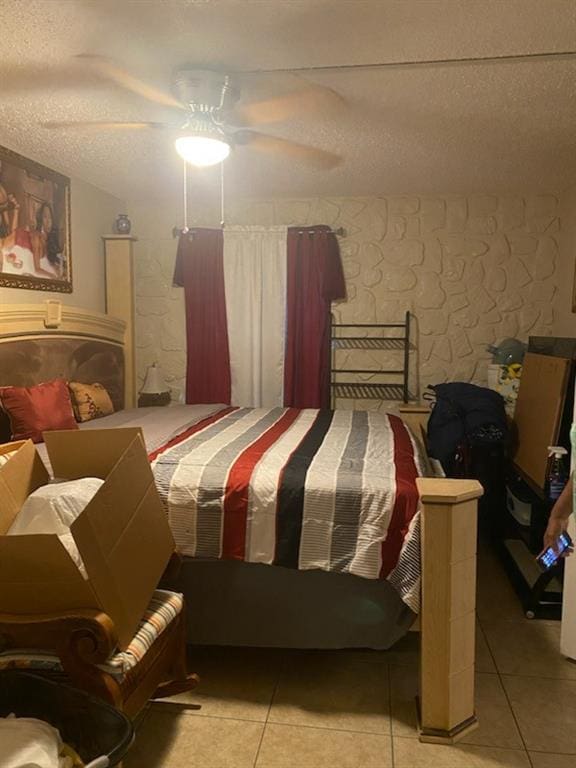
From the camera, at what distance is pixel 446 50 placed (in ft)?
6.41

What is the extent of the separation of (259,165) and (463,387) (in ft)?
6.41

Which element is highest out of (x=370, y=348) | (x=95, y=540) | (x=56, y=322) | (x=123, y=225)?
(x=123, y=225)

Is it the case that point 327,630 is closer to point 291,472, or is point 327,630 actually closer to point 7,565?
point 291,472

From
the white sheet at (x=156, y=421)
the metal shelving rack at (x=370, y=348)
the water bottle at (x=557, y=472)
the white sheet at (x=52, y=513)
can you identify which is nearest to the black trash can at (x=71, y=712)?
the white sheet at (x=52, y=513)

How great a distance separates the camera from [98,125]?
2.53 m

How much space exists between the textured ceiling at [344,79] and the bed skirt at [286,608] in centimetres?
185

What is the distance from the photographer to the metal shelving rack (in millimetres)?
4289

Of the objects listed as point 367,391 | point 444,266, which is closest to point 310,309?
point 367,391

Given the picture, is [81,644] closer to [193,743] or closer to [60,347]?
[193,743]

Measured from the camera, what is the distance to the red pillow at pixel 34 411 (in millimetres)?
Answer: 2729

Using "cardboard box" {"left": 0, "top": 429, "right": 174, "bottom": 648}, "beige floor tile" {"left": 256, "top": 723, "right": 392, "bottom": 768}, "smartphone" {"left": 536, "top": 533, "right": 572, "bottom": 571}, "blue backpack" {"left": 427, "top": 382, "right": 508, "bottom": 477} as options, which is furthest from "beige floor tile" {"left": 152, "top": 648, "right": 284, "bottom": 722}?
"blue backpack" {"left": 427, "top": 382, "right": 508, "bottom": 477}

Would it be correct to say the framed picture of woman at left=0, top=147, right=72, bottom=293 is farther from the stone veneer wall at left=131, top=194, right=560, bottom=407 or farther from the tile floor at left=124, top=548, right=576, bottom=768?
the tile floor at left=124, top=548, right=576, bottom=768

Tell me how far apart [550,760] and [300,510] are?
110cm

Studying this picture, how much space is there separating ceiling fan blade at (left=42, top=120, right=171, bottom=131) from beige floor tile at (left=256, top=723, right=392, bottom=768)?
7.80ft
